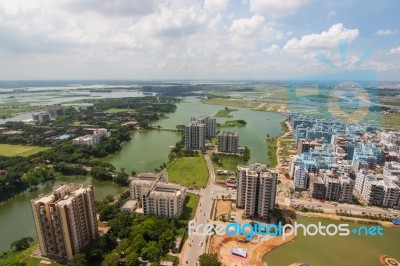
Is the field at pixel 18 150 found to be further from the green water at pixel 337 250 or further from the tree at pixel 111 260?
the green water at pixel 337 250

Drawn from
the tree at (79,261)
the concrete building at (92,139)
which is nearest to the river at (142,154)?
the concrete building at (92,139)

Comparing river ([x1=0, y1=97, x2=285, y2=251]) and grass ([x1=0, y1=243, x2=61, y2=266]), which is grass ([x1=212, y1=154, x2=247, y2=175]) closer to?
river ([x1=0, y1=97, x2=285, y2=251])

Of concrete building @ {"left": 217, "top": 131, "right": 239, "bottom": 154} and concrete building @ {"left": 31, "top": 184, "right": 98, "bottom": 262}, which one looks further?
concrete building @ {"left": 217, "top": 131, "right": 239, "bottom": 154}

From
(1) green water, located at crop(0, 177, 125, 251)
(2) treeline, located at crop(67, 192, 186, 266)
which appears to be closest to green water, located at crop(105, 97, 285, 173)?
(1) green water, located at crop(0, 177, 125, 251)

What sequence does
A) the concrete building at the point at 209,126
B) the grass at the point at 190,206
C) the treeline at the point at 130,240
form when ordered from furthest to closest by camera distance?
the concrete building at the point at 209,126
the grass at the point at 190,206
the treeline at the point at 130,240

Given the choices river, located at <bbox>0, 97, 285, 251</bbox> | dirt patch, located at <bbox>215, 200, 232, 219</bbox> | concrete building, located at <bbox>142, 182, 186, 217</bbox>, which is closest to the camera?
concrete building, located at <bbox>142, 182, 186, 217</bbox>

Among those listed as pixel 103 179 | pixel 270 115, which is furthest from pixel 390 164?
pixel 270 115

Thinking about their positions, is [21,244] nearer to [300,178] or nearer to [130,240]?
[130,240]

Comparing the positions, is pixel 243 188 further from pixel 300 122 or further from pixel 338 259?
pixel 300 122

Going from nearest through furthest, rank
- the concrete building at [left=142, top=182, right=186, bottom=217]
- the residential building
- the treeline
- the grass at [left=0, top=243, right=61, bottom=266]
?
1. the treeline
2. the grass at [left=0, top=243, right=61, bottom=266]
3. the concrete building at [left=142, top=182, right=186, bottom=217]
4. the residential building
